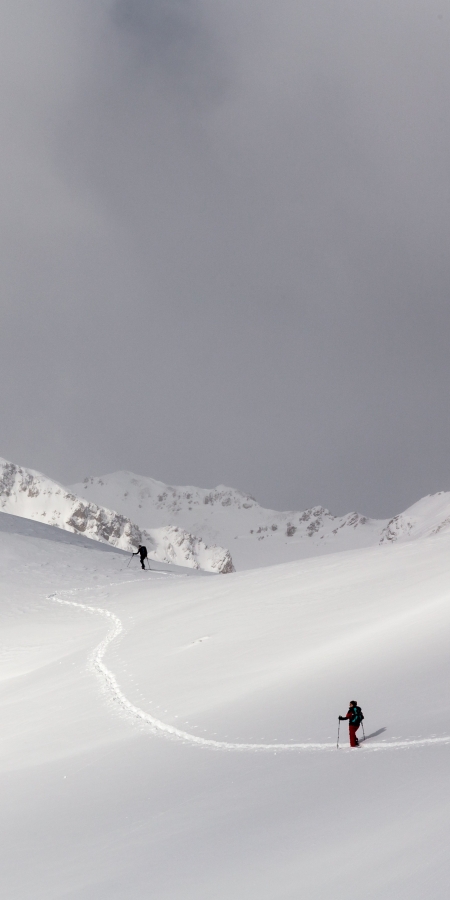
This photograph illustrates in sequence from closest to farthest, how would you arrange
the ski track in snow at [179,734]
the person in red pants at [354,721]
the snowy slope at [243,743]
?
the snowy slope at [243,743] < the ski track in snow at [179,734] < the person in red pants at [354,721]

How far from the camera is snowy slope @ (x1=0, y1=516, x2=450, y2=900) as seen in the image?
5918 millimetres

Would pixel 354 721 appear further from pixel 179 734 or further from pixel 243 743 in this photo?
pixel 179 734

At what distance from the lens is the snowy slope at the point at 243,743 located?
5918 millimetres

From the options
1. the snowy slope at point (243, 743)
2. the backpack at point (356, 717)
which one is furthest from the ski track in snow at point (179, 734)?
the backpack at point (356, 717)

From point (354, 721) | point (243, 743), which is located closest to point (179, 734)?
point (243, 743)

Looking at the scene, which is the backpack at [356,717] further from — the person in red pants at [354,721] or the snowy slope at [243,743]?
the snowy slope at [243,743]

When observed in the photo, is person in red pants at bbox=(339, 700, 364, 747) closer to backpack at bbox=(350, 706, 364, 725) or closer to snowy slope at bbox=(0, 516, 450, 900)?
backpack at bbox=(350, 706, 364, 725)

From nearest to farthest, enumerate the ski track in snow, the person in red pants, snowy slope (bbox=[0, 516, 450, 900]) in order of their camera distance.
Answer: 1. snowy slope (bbox=[0, 516, 450, 900])
2. the ski track in snow
3. the person in red pants

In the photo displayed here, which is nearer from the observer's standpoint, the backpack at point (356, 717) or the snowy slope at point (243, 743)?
the snowy slope at point (243, 743)

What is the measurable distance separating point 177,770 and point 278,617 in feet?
31.7

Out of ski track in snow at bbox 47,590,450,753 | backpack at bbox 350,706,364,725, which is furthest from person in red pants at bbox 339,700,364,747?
ski track in snow at bbox 47,590,450,753

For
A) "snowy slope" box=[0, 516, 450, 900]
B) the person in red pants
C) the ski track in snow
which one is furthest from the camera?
the person in red pants

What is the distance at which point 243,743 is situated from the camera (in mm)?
10547

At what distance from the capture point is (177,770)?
10.0 m
